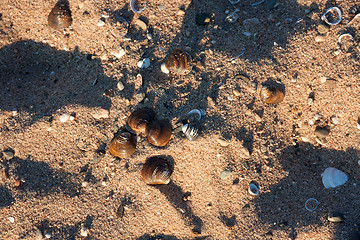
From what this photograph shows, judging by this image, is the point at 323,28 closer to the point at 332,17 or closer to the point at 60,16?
the point at 332,17

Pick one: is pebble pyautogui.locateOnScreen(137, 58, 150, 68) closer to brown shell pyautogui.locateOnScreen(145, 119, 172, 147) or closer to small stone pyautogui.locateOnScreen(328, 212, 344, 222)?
brown shell pyautogui.locateOnScreen(145, 119, 172, 147)

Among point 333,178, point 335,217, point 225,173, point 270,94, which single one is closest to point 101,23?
point 270,94

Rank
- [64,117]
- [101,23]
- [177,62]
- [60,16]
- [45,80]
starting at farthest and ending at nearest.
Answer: [45,80] → [60,16] → [101,23] → [64,117] → [177,62]

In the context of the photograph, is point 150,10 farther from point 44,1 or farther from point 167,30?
point 44,1

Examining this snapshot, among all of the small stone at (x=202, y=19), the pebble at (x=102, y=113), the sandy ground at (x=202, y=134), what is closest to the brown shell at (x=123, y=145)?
the sandy ground at (x=202, y=134)

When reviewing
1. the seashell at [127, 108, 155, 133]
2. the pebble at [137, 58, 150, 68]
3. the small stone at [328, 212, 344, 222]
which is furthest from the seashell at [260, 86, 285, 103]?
the small stone at [328, 212, 344, 222]
